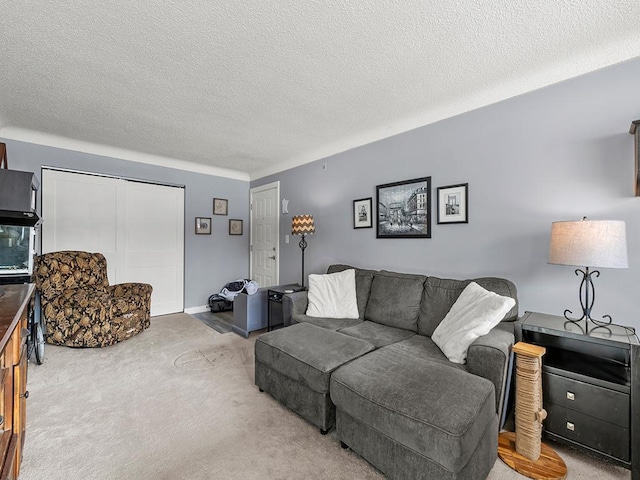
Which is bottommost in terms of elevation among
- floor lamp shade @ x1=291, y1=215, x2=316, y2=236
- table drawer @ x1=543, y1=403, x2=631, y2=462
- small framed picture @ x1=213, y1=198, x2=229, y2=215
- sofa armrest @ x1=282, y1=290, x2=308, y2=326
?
table drawer @ x1=543, y1=403, x2=631, y2=462

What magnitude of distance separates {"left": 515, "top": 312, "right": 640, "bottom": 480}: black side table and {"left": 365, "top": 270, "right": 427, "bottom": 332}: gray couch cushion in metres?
0.83

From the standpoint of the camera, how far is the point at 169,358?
288 centimetres

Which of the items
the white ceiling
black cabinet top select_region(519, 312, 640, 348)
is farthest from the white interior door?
black cabinet top select_region(519, 312, 640, 348)

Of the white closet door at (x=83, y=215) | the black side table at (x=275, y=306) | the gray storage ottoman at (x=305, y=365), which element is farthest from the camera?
the white closet door at (x=83, y=215)

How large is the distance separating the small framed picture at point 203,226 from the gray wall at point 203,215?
6 centimetres

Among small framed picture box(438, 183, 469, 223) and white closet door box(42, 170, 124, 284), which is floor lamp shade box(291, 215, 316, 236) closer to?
small framed picture box(438, 183, 469, 223)

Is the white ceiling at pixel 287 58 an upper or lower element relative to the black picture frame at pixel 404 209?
upper

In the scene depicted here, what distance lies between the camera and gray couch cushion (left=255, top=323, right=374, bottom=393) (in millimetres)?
1794

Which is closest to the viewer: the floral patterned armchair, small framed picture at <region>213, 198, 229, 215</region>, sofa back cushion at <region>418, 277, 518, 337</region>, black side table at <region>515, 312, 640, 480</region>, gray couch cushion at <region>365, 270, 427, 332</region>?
black side table at <region>515, 312, 640, 480</region>

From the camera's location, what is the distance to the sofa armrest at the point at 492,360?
1.59 metres

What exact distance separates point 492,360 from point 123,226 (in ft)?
15.0

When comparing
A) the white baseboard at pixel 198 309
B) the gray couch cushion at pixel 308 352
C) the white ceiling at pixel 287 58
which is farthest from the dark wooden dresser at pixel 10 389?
the white baseboard at pixel 198 309

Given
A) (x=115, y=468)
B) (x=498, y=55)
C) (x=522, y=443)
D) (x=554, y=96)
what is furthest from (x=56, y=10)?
(x=522, y=443)

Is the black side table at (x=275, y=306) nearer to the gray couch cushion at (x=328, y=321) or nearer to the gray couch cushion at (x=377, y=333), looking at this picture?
the gray couch cushion at (x=328, y=321)
